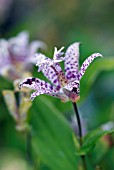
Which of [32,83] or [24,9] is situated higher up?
[24,9]

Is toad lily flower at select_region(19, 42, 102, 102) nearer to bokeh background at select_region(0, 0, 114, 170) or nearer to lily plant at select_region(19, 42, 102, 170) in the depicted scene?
lily plant at select_region(19, 42, 102, 170)

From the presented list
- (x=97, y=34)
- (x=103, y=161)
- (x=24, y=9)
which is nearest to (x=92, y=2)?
(x=97, y=34)

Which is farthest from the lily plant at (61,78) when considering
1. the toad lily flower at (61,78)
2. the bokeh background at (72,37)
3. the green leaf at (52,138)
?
the bokeh background at (72,37)

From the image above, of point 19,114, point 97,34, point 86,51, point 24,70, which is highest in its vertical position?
point 97,34

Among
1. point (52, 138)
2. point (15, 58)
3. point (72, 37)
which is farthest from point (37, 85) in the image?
point (72, 37)

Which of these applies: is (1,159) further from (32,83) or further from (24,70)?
(32,83)

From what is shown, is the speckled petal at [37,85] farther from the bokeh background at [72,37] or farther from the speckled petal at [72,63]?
the bokeh background at [72,37]
